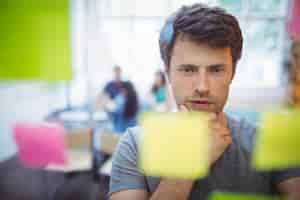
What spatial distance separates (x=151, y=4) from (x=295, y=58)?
146 mm

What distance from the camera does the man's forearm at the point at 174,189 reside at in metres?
0.28

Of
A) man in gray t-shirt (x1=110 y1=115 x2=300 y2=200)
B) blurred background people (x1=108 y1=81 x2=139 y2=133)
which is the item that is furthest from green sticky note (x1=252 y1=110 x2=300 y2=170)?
blurred background people (x1=108 y1=81 x2=139 y2=133)

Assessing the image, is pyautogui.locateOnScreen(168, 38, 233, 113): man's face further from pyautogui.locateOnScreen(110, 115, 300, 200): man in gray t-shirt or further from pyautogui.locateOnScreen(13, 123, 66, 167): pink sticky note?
pyautogui.locateOnScreen(13, 123, 66, 167): pink sticky note

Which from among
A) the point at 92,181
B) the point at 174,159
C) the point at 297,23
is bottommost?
the point at 92,181

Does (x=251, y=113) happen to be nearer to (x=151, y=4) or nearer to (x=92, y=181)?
(x=151, y=4)

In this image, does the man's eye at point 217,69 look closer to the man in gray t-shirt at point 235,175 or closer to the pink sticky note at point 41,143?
the man in gray t-shirt at point 235,175

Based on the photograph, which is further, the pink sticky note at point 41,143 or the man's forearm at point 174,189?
the pink sticky note at point 41,143

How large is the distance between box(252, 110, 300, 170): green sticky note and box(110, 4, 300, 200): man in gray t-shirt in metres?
0.03

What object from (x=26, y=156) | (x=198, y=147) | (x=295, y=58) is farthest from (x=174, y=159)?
(x=26, y=156)

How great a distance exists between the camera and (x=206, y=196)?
0.30m

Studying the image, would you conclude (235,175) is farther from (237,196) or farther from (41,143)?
(41,143)

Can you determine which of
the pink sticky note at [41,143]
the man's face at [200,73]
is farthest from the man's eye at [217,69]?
the pink sticky note at [41,143]

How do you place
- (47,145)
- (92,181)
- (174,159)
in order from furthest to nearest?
(92,181) → (47,145) → (174,159)

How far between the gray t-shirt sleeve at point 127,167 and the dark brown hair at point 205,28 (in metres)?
0.09
